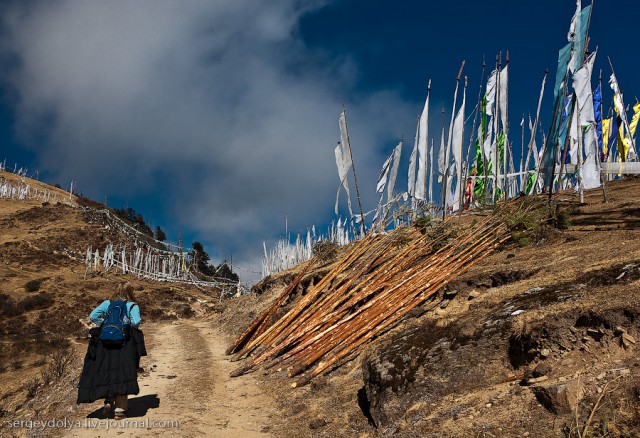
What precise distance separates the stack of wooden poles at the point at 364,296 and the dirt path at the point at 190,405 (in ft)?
2.09

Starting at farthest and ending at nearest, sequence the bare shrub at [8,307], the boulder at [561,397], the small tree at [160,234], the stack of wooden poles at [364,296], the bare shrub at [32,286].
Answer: the small tree at [160,234], the bare shrub at [32,286], the bare shrub at [8,307], the stack of wooden poles at [364,296], the boulder at [561,397]

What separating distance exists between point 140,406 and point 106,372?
3.58 ft

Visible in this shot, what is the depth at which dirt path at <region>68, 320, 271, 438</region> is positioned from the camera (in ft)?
16.6

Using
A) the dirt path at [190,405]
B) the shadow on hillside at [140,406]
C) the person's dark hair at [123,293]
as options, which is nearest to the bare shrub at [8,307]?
the dirt path at [190,405]

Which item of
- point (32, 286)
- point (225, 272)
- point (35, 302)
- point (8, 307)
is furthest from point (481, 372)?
point (225, 272)

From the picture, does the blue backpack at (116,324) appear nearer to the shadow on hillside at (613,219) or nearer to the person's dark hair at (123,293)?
the person's dark hair at (123,293)

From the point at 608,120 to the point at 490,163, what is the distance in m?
6.61

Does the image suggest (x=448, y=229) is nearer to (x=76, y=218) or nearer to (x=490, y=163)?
(x=490, y=163)

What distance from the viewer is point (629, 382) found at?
10.7ft

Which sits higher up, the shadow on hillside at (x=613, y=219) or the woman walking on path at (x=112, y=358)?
the shadow on hillside at (x=613, y=219)

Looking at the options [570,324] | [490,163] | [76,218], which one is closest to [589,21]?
[490,163]

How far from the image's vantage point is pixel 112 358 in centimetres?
518

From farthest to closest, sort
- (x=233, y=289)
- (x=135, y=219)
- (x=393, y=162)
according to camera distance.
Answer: (x=135, y=219), (x=233, y=289), (x=393, y=162)

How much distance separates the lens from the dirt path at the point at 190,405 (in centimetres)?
507
